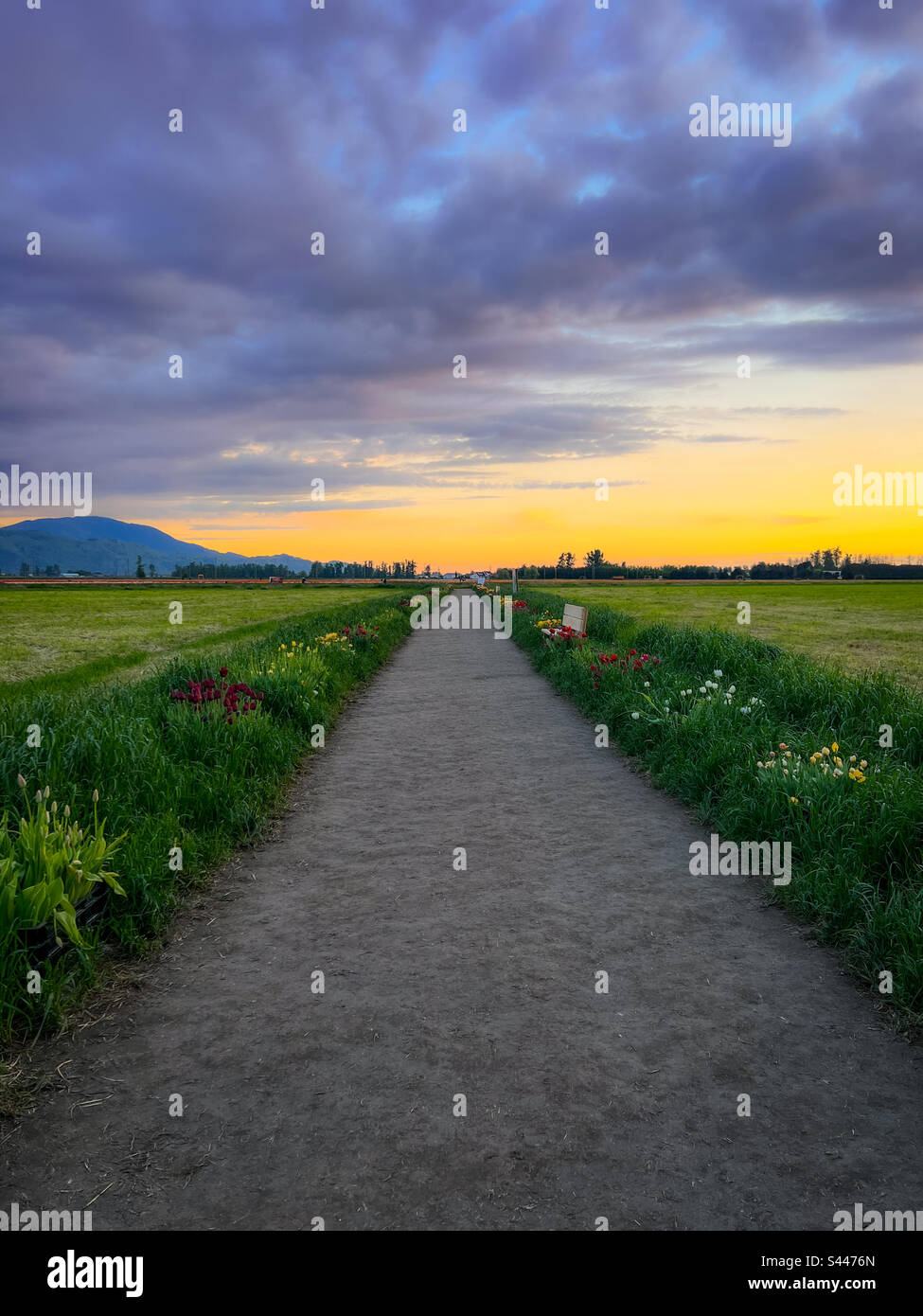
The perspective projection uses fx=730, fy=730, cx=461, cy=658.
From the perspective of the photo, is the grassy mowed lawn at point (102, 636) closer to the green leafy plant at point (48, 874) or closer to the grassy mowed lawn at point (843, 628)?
the green leafy plant at point (48, 874)

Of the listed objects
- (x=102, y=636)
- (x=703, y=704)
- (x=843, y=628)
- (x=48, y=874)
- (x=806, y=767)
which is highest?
(x=843, y=628)

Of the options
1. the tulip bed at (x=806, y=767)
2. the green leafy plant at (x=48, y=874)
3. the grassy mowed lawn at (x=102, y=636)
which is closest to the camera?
the green leafy plant at (x=48, y=874)

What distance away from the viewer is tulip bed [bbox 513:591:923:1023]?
13.5 ft

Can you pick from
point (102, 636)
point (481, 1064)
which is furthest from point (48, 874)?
point (102, 636)

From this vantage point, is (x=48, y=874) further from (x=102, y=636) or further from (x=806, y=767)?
(x=102, y=636)

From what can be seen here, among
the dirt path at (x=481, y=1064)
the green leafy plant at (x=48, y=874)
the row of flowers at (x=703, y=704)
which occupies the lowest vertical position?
the dirt path at (x=481, y=1064)

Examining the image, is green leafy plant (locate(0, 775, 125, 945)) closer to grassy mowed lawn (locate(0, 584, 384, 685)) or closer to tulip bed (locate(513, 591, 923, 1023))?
tulip bed (locate(513, 591, 923, 1023))

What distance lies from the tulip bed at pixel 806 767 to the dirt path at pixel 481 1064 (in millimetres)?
283

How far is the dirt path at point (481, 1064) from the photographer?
2.39 metres

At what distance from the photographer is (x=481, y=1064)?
3023 mm

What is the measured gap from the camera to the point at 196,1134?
2652 millimetres

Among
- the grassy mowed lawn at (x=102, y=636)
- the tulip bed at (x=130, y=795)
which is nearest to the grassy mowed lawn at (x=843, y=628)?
the tulip bed at (x=130, y=795)

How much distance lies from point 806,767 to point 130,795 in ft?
17.2
